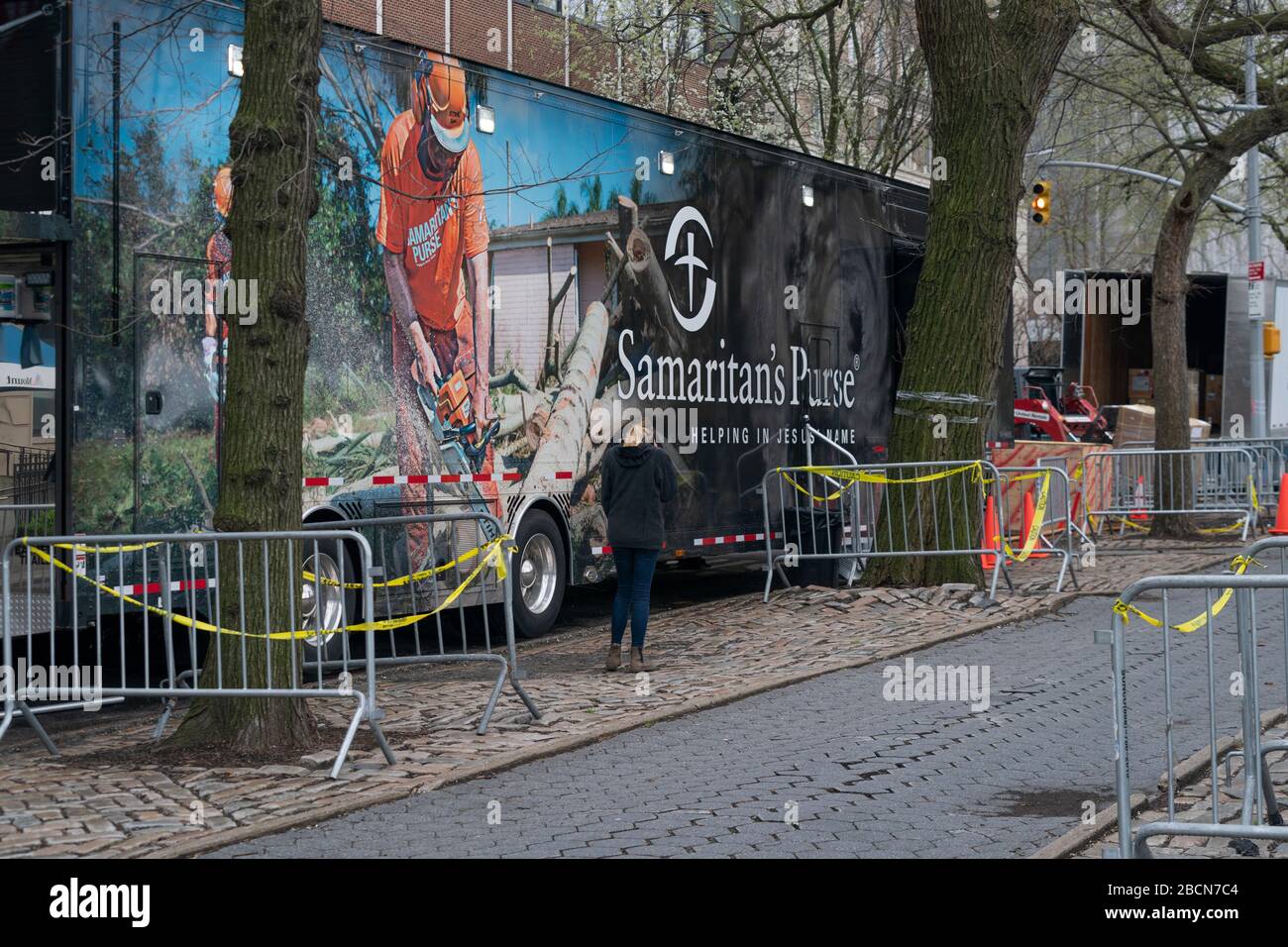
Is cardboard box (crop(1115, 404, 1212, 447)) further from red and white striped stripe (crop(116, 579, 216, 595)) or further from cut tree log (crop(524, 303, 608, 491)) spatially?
red and white striped stripe (crop(116, 579, 216, 595))

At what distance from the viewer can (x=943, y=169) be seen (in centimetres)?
1541

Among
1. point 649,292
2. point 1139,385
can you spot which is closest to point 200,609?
point 649,292

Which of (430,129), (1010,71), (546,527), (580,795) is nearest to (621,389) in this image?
(546,527)

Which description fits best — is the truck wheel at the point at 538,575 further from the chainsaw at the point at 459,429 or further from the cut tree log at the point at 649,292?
the cut tree log at the point at 649,292

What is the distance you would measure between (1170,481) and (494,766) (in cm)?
1705

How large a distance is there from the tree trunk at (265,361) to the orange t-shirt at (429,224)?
2.93 meters

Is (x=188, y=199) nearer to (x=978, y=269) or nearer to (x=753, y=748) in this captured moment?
(x=753, y=748)

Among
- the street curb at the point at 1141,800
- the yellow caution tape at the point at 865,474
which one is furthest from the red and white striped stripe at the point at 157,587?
the yellow caution tape at the point at 865,474

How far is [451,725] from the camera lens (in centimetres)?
942

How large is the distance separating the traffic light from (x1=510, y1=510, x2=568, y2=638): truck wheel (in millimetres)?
14889

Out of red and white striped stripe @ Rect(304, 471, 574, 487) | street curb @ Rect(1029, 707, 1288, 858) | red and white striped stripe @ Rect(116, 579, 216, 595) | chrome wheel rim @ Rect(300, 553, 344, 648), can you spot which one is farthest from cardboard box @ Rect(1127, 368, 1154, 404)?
red and white striped stripe @ Rect(116, 579, 216, 595)

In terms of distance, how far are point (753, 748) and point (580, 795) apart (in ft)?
4.71

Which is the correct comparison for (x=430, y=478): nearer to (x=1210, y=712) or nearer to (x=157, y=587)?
(x=157, y=587)

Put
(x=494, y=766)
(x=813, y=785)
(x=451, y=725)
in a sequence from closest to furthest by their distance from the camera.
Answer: (x=813, y=785) → (x=494, y=766) → (x=451, y=725)
